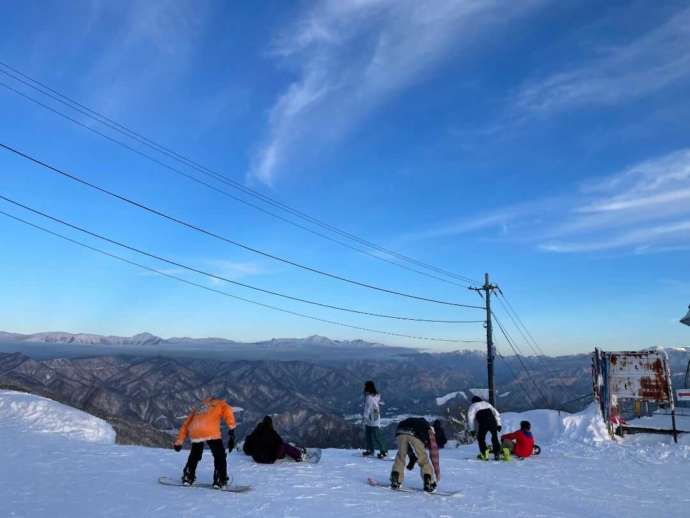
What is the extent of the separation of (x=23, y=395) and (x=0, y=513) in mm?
13654

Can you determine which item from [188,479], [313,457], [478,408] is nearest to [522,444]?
[478,408]

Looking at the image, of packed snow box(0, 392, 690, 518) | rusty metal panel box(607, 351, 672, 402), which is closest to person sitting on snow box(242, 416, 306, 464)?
packed snow box(0, 392, 690, 518)

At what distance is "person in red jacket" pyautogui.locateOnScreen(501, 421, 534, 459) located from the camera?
1441cm

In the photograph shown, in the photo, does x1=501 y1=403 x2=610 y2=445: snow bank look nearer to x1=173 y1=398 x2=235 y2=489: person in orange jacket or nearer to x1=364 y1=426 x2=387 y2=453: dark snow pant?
x1=364 y1=426 x2=387 y2=453: dark snow pant

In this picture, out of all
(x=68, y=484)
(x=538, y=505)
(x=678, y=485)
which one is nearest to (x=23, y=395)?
(x=68, y=484)

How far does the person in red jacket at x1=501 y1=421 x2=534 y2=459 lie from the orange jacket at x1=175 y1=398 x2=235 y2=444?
8979 mm

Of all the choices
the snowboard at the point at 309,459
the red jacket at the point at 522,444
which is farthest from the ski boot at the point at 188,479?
the red jacket at the point at 522,444

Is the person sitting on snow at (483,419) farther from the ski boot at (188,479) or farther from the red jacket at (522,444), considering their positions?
the ski boot at (188,479)

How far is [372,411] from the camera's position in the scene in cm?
1458

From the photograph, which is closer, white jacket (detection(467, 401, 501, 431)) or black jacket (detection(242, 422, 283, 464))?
black jacket (detection(242, 422, 283, 464))

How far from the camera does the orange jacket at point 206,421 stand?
8.78m

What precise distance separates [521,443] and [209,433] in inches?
383

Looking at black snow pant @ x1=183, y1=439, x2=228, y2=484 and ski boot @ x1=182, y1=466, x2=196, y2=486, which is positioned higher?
black snow pant @ x1=183, y1=439, x2=228, y2=484

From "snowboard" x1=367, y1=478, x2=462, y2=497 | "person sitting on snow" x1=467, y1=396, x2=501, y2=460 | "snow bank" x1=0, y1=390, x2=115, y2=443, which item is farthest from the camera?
"snow bank" x1=0, y1=390, x2=115, y2=443
